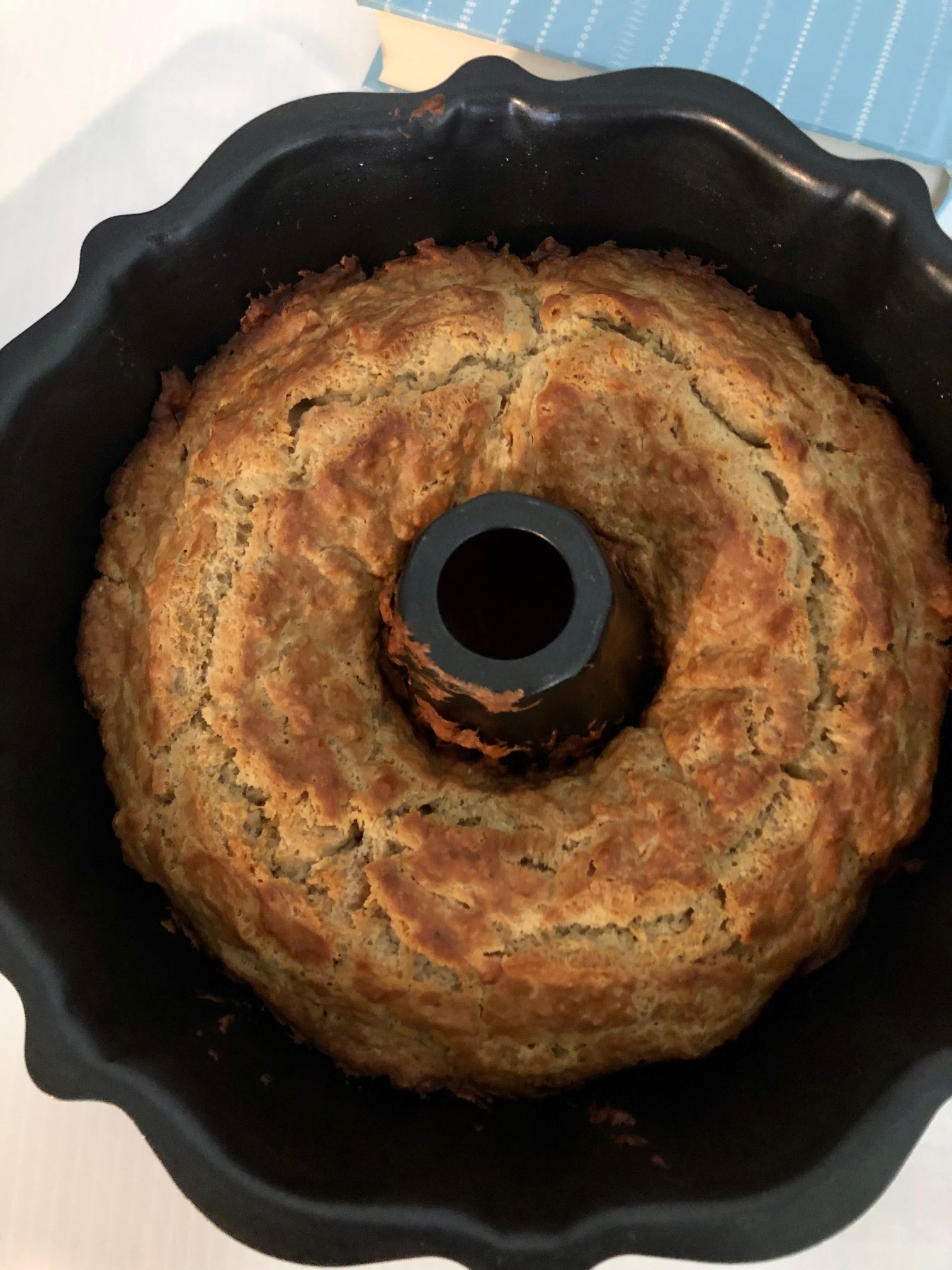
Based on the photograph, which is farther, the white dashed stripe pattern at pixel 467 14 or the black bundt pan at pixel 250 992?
the white dashed stripe pattern at pixel 467 14

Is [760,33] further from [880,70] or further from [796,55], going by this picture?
[880,70]

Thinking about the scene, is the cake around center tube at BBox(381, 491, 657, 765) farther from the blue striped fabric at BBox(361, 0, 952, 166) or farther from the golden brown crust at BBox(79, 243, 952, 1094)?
the blue striped fabric at BBox(361, 0, 952, 166)

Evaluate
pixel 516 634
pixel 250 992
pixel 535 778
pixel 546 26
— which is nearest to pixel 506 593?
pixel 516 634

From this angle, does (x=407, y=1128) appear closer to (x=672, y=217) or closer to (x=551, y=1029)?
(x=551, y=1029)

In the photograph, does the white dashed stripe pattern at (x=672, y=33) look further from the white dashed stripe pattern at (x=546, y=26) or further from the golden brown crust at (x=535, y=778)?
the golden brown crust at (x=535, y=778)

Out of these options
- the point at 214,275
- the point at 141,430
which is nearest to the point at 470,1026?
the point at 141,430

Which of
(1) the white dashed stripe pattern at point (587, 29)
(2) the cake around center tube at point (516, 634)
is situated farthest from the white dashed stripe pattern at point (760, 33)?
(2) the cake around center tube at point (516, 634)
